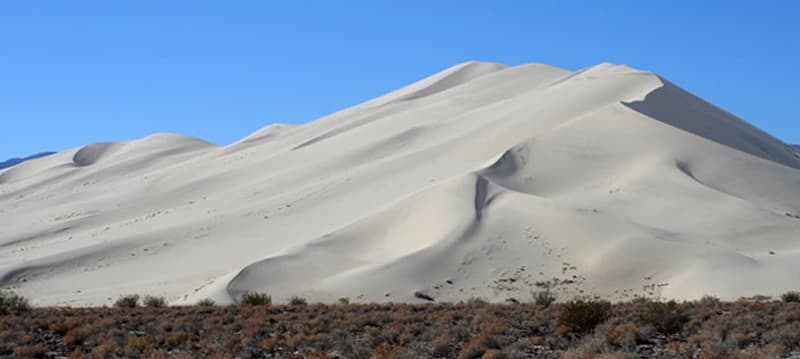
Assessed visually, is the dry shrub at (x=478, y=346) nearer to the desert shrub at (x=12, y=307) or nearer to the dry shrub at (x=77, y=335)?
the dry shrub at (x=77, y=335)

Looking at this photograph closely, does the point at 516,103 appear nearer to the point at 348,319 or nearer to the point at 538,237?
the point at 538,237

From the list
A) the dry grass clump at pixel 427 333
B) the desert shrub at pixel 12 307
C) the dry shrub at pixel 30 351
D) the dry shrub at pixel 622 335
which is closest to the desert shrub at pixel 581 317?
the dry grass clump at pixel 427 333

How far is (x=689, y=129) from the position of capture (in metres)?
58.2

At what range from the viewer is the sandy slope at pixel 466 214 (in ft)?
Answer: 123

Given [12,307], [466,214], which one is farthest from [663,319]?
[466,214]

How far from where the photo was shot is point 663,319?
1738 centimetres

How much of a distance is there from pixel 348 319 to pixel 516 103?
5370cm

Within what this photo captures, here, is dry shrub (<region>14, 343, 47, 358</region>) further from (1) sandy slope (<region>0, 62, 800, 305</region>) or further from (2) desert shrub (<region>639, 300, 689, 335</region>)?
(1) sandy slope (<region>0, 62, 800, 305</region>)

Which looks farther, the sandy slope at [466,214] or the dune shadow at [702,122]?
the dune shadow at [702,122]

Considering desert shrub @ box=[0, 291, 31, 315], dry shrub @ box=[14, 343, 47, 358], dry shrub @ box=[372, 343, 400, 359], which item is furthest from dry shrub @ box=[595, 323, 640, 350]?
desert shrub @ box=[0, 291, 31, 315]

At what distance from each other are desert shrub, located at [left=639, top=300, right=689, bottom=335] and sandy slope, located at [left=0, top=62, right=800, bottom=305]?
1616 cm

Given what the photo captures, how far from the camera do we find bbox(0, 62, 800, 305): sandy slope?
37.4 m

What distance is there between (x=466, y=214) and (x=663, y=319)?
25.6 m

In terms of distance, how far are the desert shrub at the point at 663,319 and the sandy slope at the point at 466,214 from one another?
16.2m
